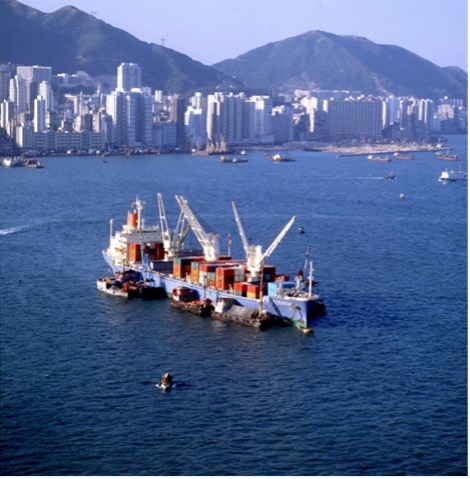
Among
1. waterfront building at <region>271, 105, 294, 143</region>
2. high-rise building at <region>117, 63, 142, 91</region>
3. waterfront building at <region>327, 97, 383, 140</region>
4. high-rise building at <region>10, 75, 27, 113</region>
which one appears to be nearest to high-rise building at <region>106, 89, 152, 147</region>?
high-rise building at <region>10, 75, 27, 113</region>

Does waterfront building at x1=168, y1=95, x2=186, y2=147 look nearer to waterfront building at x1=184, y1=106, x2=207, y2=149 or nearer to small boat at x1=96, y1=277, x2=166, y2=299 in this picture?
waterfront building at x1=184, y1=106, x2=207, y2=149

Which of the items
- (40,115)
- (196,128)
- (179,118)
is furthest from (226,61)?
(40,115)

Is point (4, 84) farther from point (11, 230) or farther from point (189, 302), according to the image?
point (189, 302)

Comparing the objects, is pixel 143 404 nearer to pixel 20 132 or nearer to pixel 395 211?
pixel 395 211

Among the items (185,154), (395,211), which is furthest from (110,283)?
(185,154)

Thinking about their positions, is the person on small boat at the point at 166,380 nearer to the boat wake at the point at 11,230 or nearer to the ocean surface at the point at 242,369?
the ocean surface at the point at 242,369
